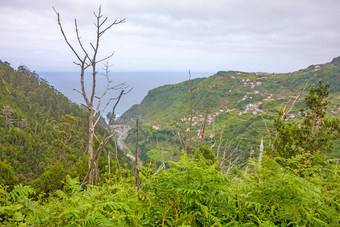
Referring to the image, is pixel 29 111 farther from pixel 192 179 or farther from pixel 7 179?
pixel 192 179

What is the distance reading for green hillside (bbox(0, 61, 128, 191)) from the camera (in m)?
23.2

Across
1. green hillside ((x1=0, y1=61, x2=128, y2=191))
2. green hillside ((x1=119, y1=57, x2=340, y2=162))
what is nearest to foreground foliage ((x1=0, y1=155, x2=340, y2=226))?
green hillside ((x1=0, y1=61, x2=128, y2=191))

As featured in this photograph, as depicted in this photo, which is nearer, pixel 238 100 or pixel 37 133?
pixel 37 133

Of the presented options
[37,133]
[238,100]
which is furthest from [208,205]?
[238,100]

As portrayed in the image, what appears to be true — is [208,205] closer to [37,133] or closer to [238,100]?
[37,133]

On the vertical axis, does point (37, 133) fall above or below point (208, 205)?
below

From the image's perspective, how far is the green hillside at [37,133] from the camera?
23198 millimetres

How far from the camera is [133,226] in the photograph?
179 centimetres

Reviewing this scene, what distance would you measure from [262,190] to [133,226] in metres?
1.25

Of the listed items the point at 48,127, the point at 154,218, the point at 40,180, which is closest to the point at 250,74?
the point at 48,127

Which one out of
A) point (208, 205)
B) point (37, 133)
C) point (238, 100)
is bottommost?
point (37, 133)

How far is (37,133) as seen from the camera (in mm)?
38375

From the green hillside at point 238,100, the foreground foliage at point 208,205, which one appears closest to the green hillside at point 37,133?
the foreground foliage at point 208,205

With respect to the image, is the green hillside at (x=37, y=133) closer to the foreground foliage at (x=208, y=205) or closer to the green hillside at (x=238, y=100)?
the foreground foliage at (x=208, y=205)
